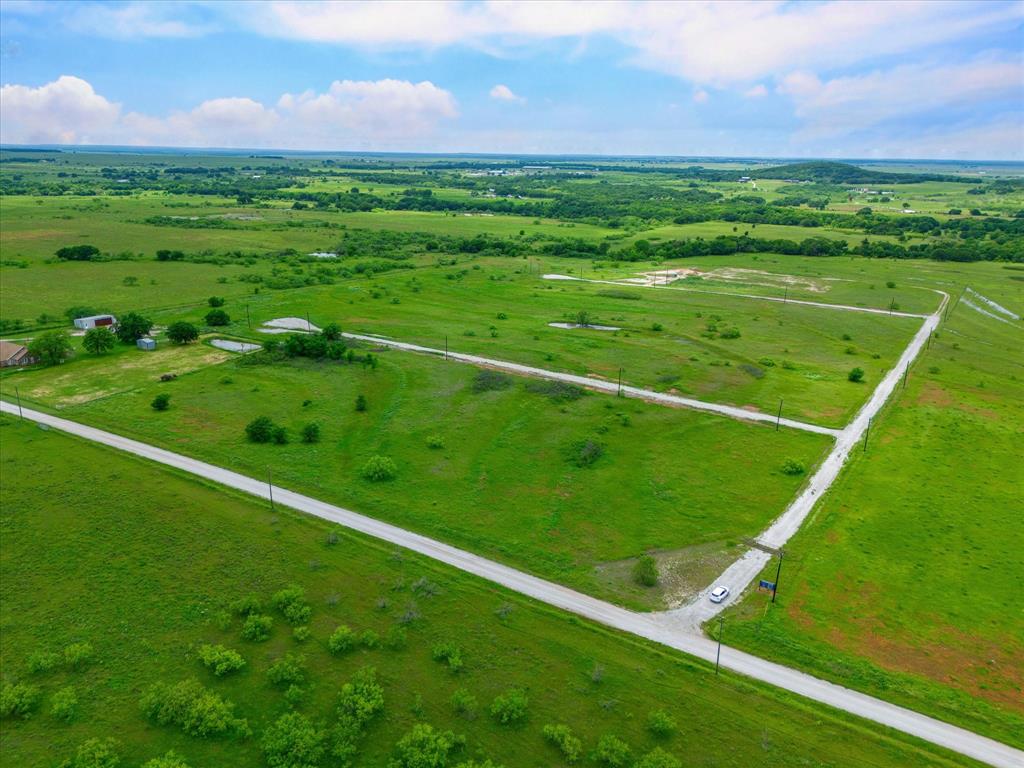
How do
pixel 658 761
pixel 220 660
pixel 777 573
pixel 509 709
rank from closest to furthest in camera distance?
pixel 658 761, pixel 509 709, pixel 220 660, pixel 777 573

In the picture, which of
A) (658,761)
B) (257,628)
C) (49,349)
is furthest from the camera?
(49,349)

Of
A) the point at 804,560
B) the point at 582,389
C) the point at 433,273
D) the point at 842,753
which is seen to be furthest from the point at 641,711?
the point at 433,273

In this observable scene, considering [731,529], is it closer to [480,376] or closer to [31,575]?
[480,376]

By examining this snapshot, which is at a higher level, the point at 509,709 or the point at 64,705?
the point at 509,709

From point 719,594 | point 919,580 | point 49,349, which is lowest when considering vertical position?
point 919,580

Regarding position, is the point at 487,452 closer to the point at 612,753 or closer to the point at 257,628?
the point at 257,628

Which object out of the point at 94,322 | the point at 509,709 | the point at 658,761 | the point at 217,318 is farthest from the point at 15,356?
the point at 658,761

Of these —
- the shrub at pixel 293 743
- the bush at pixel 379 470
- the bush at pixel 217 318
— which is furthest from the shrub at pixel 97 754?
the bush at pixel 217 318

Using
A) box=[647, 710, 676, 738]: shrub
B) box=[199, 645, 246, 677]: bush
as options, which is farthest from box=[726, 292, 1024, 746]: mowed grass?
box=[199, 645, 246, 677]: bush
